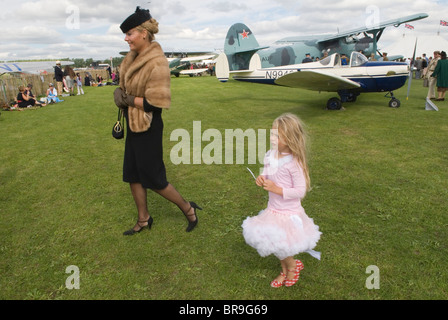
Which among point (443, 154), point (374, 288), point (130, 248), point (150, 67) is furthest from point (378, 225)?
point (443, 154)

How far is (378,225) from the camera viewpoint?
322 cm

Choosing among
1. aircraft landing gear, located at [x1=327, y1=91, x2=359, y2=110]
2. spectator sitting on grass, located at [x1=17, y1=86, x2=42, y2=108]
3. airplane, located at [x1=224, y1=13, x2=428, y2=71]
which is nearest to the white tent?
airplane, located at [x1=224, y1=13, x2=428, y2=71]

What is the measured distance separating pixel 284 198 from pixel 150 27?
1906 mm

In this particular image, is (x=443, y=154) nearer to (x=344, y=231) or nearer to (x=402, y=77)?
(x=344, y=231)

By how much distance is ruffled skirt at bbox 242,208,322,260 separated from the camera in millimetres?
2053

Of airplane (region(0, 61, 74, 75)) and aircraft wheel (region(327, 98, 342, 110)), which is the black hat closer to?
aircraft wheel (region(327, 98, 342, 110))

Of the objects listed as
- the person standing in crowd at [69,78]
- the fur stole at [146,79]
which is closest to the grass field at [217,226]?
the fur stole at [146,79]

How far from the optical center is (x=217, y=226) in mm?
3320

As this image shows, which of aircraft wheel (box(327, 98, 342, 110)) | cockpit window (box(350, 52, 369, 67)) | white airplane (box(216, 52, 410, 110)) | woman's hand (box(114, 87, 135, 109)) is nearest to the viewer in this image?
woman's hand (box(114, 87, 135, 109))

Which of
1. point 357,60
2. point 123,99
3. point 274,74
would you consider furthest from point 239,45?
point 123,99

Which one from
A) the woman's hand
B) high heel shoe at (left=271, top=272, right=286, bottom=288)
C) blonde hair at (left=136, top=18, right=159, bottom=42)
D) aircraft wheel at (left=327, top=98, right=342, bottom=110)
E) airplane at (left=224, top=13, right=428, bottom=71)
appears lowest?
high heel shoe at (left=271, top=272, right=286, bottom=288)

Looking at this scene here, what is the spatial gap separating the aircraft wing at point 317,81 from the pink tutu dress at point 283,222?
7.42 meters

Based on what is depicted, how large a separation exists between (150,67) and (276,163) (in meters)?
1.41

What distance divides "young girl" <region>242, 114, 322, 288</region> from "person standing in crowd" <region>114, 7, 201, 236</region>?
3.63ft
